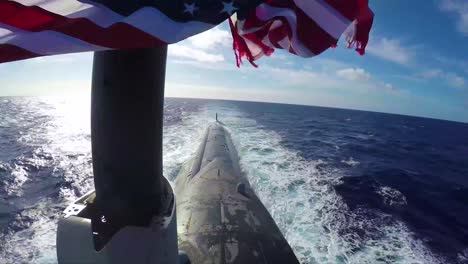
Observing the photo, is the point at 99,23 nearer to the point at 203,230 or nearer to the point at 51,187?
the point at 203,230

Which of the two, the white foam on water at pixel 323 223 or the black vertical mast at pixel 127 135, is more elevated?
the black vertical mast at pixel 127 135

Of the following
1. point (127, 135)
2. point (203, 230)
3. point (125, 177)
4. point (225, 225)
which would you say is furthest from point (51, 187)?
point (127, 135)

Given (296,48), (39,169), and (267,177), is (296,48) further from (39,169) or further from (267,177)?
(39,169)

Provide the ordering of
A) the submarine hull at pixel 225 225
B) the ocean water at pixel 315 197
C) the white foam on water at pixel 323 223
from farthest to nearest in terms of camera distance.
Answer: the ocean water at pixel 315 197
the white foam on water at pixel 323 223
the submarine hull at pixel 225 225

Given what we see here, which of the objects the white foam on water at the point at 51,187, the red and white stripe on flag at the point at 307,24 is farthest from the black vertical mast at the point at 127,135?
the white foam on water at the point at 51,187

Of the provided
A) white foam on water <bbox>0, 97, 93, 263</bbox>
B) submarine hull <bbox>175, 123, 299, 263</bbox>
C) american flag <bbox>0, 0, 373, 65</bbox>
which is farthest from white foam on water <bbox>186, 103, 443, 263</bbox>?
american flag <bbox>0, 0, 373, 65</bbox>

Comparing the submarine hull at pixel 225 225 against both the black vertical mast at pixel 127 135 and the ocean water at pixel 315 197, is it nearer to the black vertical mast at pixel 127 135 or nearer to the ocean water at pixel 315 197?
the ocean water at pixel 315 197

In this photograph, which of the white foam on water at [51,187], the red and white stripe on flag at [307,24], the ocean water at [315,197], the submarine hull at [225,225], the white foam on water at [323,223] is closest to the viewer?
the red and white stripe on flag at [307,24]

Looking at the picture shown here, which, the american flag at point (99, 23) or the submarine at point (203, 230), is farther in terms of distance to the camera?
the submarine at point (203, 230)

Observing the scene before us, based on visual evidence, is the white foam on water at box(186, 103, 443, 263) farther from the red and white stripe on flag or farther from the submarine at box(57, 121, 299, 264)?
the red and white stripe on flag

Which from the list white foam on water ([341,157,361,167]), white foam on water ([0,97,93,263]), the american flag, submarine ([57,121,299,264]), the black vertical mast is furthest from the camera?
white foam on water ([341,157,361,167])
